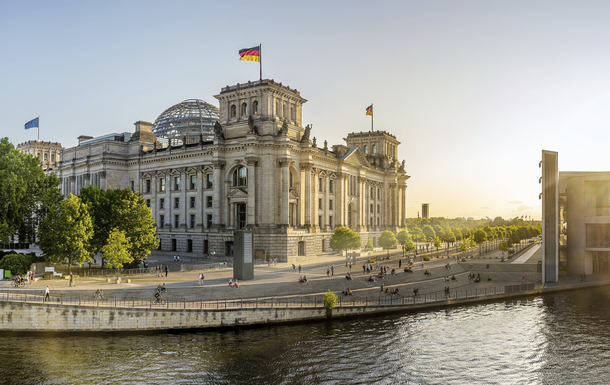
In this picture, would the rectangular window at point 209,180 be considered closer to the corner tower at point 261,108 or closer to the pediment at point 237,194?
the pediment at point 237,194

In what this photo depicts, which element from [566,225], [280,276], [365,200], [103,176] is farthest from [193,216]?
[566,225]

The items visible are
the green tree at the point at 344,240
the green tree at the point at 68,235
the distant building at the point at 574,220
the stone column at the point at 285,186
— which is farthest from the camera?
the green tree at the point at 344,240

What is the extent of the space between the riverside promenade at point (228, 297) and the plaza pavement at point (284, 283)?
93 millimetres

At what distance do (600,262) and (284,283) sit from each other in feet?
166

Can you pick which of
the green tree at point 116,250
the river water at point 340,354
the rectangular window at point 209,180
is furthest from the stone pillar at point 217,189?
the river water at point 340,354

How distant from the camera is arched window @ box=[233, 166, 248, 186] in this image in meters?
79.1

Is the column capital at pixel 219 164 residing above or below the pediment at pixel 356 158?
below

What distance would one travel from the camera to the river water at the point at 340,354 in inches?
1113

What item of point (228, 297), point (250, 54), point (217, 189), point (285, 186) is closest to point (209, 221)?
point (217, 189)

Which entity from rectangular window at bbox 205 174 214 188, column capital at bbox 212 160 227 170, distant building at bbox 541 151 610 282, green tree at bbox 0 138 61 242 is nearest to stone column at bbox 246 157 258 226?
column capital at bbox 212 160 227 170

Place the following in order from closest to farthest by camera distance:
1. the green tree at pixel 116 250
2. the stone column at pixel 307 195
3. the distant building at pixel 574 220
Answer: the green tree at pixel 116 250 < the distant building at pixel 574 220 < the stone column at pixel 307 195

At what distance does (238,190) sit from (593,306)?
53963mm

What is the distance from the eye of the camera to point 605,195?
218 feet

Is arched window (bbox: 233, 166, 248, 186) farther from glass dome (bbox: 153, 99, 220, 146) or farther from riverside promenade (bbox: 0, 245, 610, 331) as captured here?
glass dome (bbox: 153, 99, 220, 146)
